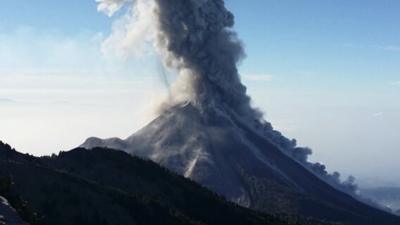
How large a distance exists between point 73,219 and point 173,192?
51.0 meters

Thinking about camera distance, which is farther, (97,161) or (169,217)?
(97,161)

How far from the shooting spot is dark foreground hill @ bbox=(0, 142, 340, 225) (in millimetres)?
100787

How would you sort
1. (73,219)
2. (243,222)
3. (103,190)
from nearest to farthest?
(73,219) → (103,190) → (243,222)

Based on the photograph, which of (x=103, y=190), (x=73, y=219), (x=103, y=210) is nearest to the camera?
(x=73, y=219)

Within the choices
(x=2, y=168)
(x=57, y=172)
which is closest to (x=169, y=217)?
(x=57, y=172)

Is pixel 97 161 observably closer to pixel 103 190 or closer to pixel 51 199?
pixel 103 190

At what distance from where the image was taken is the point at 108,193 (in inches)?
4530

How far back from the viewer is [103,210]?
104438mm

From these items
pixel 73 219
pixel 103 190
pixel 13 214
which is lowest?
pixel 13 214

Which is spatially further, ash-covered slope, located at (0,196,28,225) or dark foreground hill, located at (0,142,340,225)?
dark foreground hill, located at (0,142,340,225)

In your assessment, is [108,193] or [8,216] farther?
[108,193]

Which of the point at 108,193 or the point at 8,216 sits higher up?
the point at 108,193

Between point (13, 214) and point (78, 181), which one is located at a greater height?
point (78, 181)

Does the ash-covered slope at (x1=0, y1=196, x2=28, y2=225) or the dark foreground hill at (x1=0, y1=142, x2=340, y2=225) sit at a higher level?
the dark foreground hill at (x1=0, y1=142, x2=340, y2=225)
